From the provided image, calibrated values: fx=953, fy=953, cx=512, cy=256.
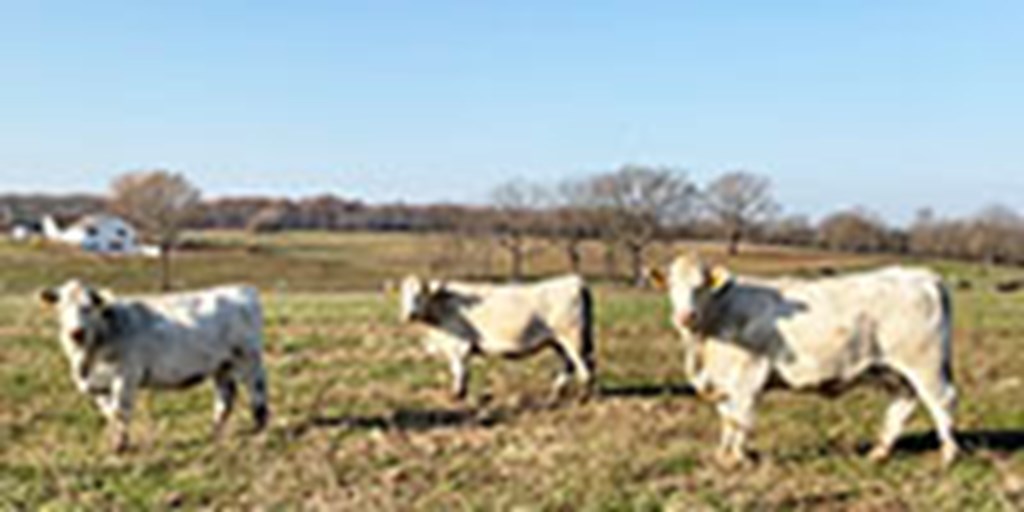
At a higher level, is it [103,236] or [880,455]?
[880,455]

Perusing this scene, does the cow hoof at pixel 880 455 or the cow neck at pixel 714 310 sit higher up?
the cow neck at pixel 714 310

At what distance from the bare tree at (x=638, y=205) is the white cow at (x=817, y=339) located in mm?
60005

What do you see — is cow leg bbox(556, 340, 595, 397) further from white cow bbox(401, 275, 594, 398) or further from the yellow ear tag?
the yellow ear tag

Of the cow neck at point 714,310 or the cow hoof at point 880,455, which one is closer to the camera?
the cow hoof at point 880,455

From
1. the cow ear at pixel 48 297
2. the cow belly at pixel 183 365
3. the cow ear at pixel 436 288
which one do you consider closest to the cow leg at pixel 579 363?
the cow ear at pixel 436 288

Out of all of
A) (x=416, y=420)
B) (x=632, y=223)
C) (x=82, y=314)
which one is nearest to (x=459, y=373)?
(x=416, y=420)

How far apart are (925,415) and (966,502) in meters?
4.38

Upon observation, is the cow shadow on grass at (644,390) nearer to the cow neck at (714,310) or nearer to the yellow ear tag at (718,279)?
the cow neck at (714,310)

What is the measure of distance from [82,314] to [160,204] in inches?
2796

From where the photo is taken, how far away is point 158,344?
11180mm

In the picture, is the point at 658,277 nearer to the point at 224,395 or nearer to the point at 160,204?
the point at 224,395

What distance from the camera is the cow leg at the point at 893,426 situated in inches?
388

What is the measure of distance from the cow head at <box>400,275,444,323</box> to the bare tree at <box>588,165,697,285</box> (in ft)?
183

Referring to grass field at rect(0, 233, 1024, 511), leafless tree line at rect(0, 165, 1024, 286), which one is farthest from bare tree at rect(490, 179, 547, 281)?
grass field at rect(0, 233, 1024, 511)
